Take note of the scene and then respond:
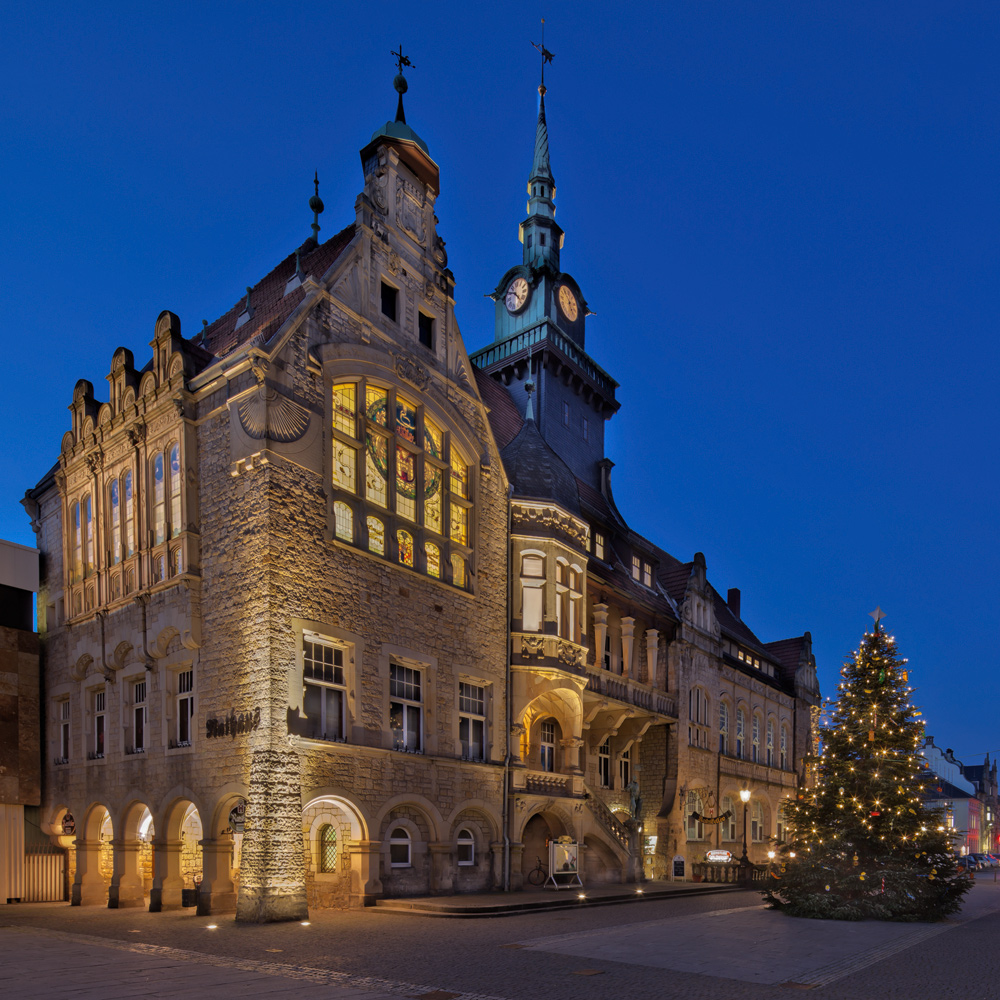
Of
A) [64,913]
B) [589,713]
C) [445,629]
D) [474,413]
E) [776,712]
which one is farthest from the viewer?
[776,712]

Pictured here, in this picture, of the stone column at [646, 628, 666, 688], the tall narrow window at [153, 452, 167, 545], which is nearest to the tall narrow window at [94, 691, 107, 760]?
the tall narrow window at [153, 452, 167, 545]

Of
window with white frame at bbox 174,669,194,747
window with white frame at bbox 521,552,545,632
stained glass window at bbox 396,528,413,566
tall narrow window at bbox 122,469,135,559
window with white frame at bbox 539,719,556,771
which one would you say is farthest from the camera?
window with white frame at bbox 539,719,556,771

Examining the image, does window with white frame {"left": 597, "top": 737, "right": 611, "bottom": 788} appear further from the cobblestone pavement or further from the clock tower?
the cobblestone pavement

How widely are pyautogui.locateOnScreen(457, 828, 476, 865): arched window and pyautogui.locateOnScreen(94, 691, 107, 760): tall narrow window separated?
31.0 ft

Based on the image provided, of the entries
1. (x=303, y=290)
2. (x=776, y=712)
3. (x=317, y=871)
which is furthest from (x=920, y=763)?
(x=776, y=712)

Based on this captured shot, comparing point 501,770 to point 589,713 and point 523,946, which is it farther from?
point 523,946

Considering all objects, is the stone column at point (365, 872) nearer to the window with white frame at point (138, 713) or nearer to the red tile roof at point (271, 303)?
the window with white frame at point (138, 713)

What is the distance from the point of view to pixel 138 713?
21.5 metres

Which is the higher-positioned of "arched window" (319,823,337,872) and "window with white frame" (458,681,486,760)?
"window with white frame" (458,681,486,760)

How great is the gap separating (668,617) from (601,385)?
11.0 meters

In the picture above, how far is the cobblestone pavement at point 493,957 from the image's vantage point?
1041 cm

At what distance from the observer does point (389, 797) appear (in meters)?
19.9

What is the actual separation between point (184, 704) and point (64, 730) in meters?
6.69

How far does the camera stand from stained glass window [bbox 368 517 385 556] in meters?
21.4
